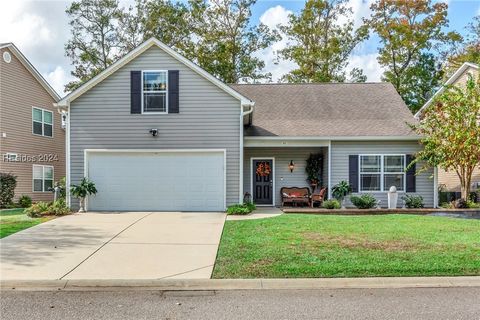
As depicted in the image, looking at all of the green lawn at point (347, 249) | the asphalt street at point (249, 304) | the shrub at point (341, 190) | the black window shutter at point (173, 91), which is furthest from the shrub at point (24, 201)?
the asphalt street at point (249, 304)

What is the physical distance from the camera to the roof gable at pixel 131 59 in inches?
575

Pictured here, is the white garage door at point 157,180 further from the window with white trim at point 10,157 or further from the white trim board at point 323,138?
the window with white trim at point 10,157

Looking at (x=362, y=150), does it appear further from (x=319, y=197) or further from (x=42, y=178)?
(x=42, y=178)

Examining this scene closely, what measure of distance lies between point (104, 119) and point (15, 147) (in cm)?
713

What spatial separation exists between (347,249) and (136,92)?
978 centimetres

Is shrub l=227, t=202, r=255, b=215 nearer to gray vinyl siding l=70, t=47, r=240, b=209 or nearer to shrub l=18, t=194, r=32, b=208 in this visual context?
gray vinyl siding l=70, t=47, r=240, b=209

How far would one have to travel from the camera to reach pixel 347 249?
7.72 metres

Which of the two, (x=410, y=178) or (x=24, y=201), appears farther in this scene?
(x=24, y=201)

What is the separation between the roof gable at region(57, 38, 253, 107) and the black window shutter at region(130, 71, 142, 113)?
1.76 ft

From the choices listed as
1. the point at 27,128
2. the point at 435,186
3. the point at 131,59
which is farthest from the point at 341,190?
the point at 27,128

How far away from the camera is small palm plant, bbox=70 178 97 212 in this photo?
14.0 meters

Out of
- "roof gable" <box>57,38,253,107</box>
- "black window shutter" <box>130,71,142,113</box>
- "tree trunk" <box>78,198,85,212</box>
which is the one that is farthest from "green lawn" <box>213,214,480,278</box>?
"black window shutter" <box>130,71,142,113</box>

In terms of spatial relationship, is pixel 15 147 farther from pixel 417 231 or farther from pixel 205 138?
pixel 417 231

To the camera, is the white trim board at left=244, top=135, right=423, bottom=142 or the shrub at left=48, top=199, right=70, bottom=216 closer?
the shrub at left=48, top=199, right=70, bottom=216
